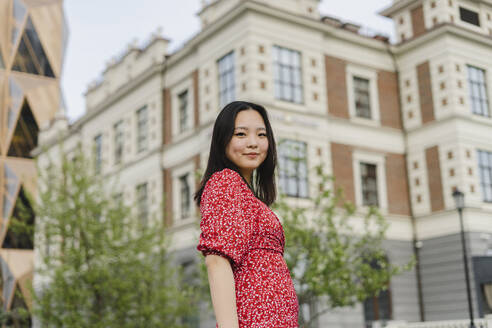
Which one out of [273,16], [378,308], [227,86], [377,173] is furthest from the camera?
[377,173]

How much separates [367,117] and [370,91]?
1.11 meters

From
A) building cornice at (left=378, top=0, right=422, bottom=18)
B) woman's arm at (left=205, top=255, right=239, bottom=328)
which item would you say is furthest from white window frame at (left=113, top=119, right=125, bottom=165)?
woman's arm at (left=205, top=255, right=239, bottom=328)

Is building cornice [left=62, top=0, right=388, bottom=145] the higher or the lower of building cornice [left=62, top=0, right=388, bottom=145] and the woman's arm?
the higher

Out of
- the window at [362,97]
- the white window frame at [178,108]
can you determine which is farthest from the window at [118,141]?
the window at [362,97]

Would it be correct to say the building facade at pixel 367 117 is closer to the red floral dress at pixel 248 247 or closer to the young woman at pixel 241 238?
the young woman at pixel 241 238

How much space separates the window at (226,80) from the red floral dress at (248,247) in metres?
19.2

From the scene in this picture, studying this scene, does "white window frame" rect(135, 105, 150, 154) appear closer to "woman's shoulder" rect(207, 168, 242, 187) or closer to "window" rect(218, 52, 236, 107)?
"window" rect(218, 52, 236, 107)

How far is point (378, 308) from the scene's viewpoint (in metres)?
22.7

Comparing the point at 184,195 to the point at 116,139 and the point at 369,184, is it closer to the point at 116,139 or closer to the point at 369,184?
the point at 116,139

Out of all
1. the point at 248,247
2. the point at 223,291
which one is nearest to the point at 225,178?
the point at 248,247

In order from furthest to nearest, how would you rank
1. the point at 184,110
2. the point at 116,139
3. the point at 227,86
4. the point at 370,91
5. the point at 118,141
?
the point at 116,139
the point at 118,141
the point at 184,110
the point at 370,91
the point at 227,86

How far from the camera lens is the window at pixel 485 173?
2328 centimetres

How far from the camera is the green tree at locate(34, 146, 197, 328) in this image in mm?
16016

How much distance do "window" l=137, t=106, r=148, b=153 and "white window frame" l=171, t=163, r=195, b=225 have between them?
10.2 ft
